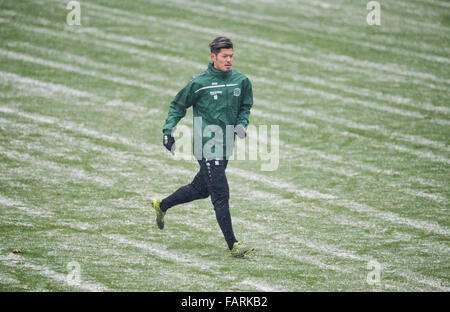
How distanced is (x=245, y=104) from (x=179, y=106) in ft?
2.09

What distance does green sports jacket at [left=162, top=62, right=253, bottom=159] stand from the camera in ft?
21.1

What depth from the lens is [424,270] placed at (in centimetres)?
625

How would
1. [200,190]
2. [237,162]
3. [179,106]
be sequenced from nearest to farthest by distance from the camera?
[179,106] → [200,190] → [237,162]

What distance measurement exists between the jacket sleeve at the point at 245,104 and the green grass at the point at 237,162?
50.7 inches

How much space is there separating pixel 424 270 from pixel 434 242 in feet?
2.73

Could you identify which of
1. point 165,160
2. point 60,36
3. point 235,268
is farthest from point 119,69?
point 235,268

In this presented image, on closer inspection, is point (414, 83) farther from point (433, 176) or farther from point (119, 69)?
point (119, 69)

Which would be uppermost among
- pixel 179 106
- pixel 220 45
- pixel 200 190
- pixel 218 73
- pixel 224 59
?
pixel 220 45

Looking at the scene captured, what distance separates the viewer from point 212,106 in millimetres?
6438

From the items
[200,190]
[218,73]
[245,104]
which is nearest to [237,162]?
[200,190]
